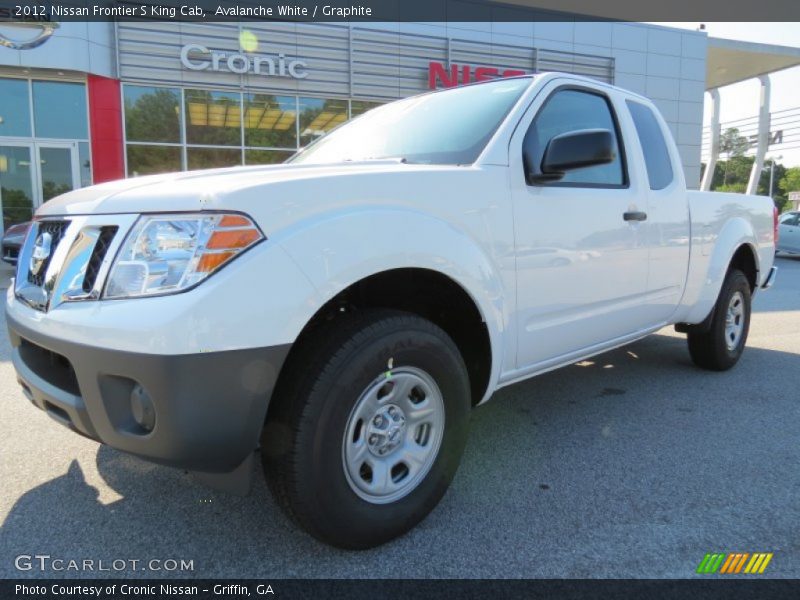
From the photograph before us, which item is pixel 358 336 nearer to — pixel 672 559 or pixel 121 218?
pixel 121 218

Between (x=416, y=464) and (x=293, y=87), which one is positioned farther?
(x=293, y=87)

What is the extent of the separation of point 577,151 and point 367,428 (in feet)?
4.90

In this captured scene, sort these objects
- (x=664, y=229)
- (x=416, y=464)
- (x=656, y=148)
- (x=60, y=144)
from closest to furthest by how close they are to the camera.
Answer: (x=416, y=464), (x=664, y=229), (x=656, y=148), (x=60, y=144)

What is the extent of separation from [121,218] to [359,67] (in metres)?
15.4

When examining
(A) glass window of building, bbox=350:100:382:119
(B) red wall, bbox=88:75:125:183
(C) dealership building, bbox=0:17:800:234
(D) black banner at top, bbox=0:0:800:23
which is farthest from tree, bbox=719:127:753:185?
(B) red wall, bbox=88:75:125:183

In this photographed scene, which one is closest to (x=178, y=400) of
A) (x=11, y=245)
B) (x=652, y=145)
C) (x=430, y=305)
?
(x=430, y=305)

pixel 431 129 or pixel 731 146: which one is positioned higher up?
pixel 731 146

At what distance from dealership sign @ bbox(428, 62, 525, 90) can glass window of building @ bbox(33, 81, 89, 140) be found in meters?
8.86

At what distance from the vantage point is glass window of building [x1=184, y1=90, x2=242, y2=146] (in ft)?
48.1

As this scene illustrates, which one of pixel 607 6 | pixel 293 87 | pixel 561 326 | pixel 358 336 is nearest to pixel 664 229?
pixel 561 326

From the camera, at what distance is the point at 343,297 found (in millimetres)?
2184

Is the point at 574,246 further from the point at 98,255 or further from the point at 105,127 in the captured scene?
the point at 105,127

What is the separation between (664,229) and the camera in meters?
3.60

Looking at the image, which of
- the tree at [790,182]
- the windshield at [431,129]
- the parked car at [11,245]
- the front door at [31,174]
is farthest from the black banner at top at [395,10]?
the tree at [790,182]
